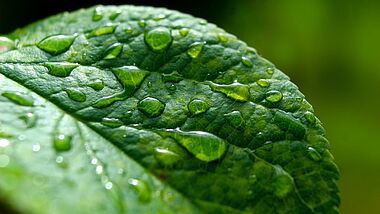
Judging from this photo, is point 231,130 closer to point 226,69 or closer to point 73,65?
point 226,69

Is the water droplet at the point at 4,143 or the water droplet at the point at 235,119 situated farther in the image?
the water droplet at the point at 235,119

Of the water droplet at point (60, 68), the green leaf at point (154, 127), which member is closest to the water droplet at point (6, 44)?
the green leaf at point (154, 127)

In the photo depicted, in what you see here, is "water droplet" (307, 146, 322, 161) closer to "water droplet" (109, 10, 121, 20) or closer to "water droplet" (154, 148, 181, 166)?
"water droplet" (154, 148, 181, 166)

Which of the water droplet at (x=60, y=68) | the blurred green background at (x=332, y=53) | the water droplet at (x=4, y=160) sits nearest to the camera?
the water droplet at (x=4, y=160)

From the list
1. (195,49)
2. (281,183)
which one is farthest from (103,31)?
(281,183)

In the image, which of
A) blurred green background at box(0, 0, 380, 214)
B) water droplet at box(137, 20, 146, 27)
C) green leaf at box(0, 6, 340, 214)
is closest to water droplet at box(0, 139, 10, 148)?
green leaf at box(0, 6, 340, 214)

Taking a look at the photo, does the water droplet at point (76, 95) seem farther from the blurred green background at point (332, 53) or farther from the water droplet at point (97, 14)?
the blurred green background at point (332, 53)

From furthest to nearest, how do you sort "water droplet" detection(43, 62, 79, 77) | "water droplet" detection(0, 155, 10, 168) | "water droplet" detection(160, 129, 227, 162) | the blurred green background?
the blurred green background → "water droplet" detection(43, 62, 79, 77) → "water droplet" detection(160, 129, 227, 162) → "water droplet" detection(0, 155, 10, 168)
